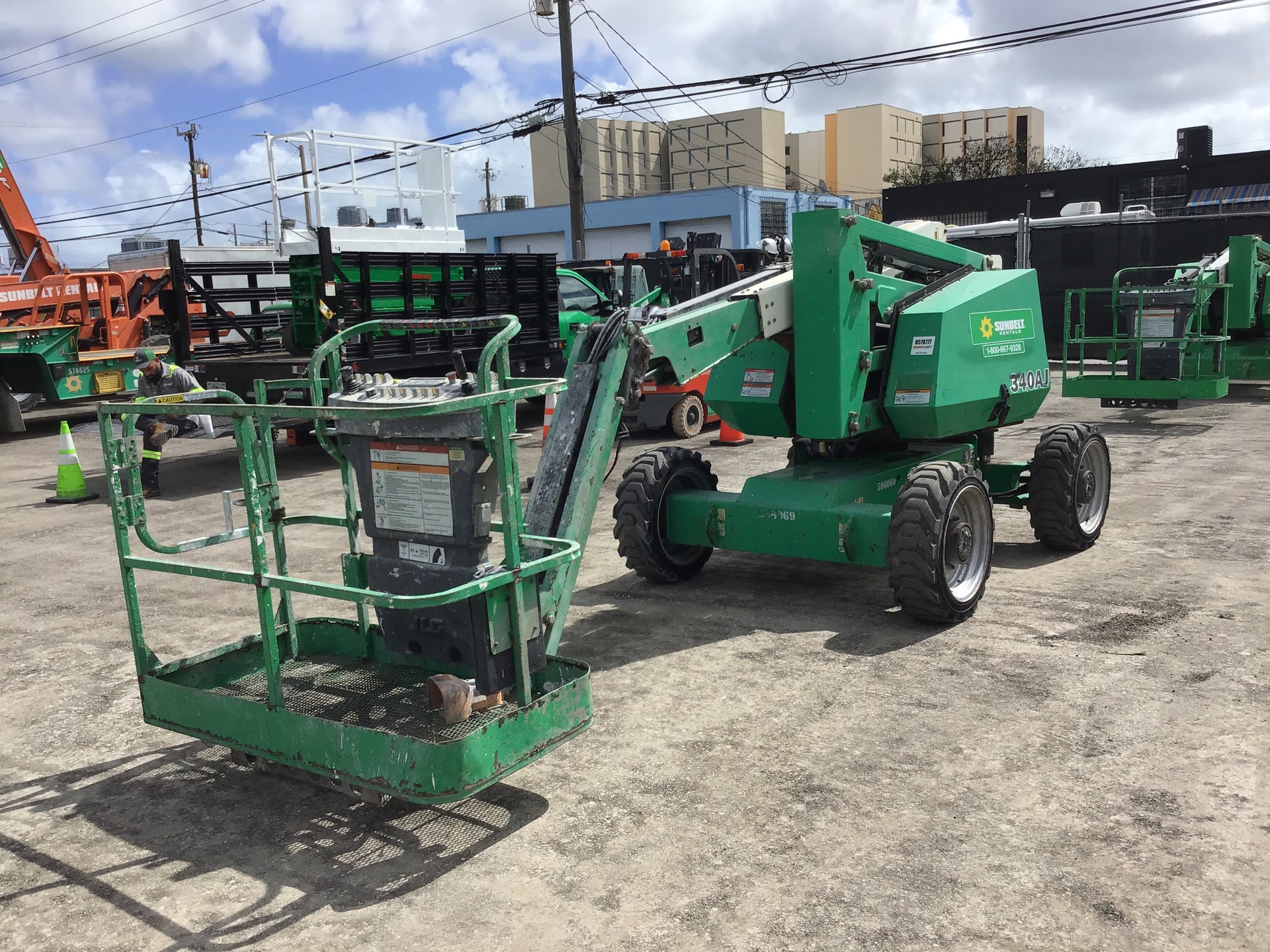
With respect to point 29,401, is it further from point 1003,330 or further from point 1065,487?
point 1065,487

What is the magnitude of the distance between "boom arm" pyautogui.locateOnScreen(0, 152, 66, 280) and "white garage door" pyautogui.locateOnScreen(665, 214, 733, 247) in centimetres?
2477

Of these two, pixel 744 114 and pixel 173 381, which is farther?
pixel 744 114

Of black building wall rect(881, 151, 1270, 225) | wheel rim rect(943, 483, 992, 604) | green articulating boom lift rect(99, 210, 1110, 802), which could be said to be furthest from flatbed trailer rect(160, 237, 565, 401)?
black building wall rect(881, 151, 1270, 225)

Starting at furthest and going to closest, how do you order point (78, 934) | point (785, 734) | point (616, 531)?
point (616, 531) → point (785, 734) → point (78, 934)

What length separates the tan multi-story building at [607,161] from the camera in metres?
59.5

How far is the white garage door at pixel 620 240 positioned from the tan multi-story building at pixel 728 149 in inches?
536

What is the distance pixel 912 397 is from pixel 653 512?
1.77 metres

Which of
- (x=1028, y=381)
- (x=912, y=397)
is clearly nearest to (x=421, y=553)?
(x=912, y=397)

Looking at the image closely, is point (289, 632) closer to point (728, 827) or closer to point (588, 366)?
point (588, 366)

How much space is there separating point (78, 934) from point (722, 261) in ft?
37.0

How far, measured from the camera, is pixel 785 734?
4883mm

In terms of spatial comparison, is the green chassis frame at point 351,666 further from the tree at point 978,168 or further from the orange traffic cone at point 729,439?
the tree at point 978,168

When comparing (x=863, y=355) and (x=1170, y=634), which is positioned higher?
(x=863, y=355)

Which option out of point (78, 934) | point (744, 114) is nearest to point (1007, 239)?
point (78, 934)
